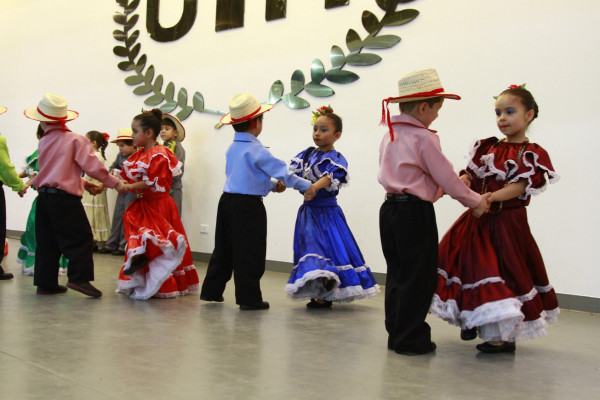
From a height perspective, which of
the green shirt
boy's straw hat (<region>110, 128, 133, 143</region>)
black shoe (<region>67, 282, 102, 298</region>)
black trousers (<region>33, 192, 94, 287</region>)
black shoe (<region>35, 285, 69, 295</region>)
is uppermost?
boy's straw hat (<region>110, 128, 133, 143</region>)

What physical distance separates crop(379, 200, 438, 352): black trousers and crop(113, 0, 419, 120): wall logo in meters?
2.97

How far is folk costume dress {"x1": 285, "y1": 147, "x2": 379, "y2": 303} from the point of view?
4.39 metres

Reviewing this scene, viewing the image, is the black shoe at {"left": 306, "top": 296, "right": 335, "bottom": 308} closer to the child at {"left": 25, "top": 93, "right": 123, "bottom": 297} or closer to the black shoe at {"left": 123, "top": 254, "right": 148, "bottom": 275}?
the black shoe at {"left": 123, "top": 254, "right": 148, "bottom": 275}

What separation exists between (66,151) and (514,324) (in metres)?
3.12

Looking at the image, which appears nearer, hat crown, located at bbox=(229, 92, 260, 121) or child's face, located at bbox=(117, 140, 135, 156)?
hat crown, located at bbox=(229, 92, 260, 121)

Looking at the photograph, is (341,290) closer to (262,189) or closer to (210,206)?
(262,189)

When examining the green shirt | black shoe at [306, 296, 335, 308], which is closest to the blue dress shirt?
black shoe at [306, 296, 335, 308]

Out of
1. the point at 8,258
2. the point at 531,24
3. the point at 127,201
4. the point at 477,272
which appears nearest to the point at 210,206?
the point at 127,201

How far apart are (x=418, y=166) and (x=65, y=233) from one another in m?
2.59

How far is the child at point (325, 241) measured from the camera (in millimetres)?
4402

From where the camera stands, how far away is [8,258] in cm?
696

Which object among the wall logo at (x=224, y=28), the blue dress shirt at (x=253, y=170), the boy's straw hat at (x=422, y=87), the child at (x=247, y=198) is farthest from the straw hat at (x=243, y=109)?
the wall logo at (x=224, y=28)

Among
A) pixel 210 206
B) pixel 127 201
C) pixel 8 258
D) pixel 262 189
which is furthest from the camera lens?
pixel 127 201

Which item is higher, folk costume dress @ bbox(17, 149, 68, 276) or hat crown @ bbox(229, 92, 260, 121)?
hat crown @ bbox(229, 92, 260, 121)
